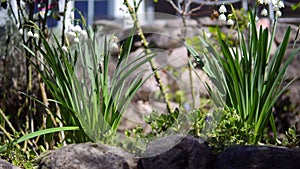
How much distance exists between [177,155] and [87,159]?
384 millimetres

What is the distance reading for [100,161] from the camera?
217cm

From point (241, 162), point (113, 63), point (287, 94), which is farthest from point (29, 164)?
point (287, 94)

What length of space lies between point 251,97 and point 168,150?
51 cm

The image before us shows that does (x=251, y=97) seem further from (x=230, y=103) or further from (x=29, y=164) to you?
(x=29, y=164)

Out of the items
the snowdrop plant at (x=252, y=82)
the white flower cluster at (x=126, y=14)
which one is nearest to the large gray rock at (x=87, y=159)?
the snowdrop plant at (x=252, y=82)

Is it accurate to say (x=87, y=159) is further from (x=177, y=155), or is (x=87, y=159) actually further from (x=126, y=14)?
(x=126, y=14)

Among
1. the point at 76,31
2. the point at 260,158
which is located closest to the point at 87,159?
the point at 76,31

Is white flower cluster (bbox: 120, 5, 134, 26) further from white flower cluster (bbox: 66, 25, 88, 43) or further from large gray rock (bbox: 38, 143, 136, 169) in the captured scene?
large gray rock (bbox: 38, 143, 136, 169)

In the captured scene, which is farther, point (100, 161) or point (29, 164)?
point (29, 164)

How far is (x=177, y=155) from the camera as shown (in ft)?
7.14

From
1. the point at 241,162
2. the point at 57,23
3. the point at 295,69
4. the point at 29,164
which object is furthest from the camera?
the point at 57,23

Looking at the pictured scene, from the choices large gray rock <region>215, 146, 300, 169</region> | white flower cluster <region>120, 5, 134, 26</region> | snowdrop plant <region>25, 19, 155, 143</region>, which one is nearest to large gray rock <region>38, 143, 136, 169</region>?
snowdrop plant <region>25, 19, 155, 143</region>

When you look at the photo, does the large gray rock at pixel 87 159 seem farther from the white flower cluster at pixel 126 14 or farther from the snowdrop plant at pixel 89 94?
the white flower cluster at pixel 126 14

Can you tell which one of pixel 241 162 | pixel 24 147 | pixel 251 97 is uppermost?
pixel 251 97
